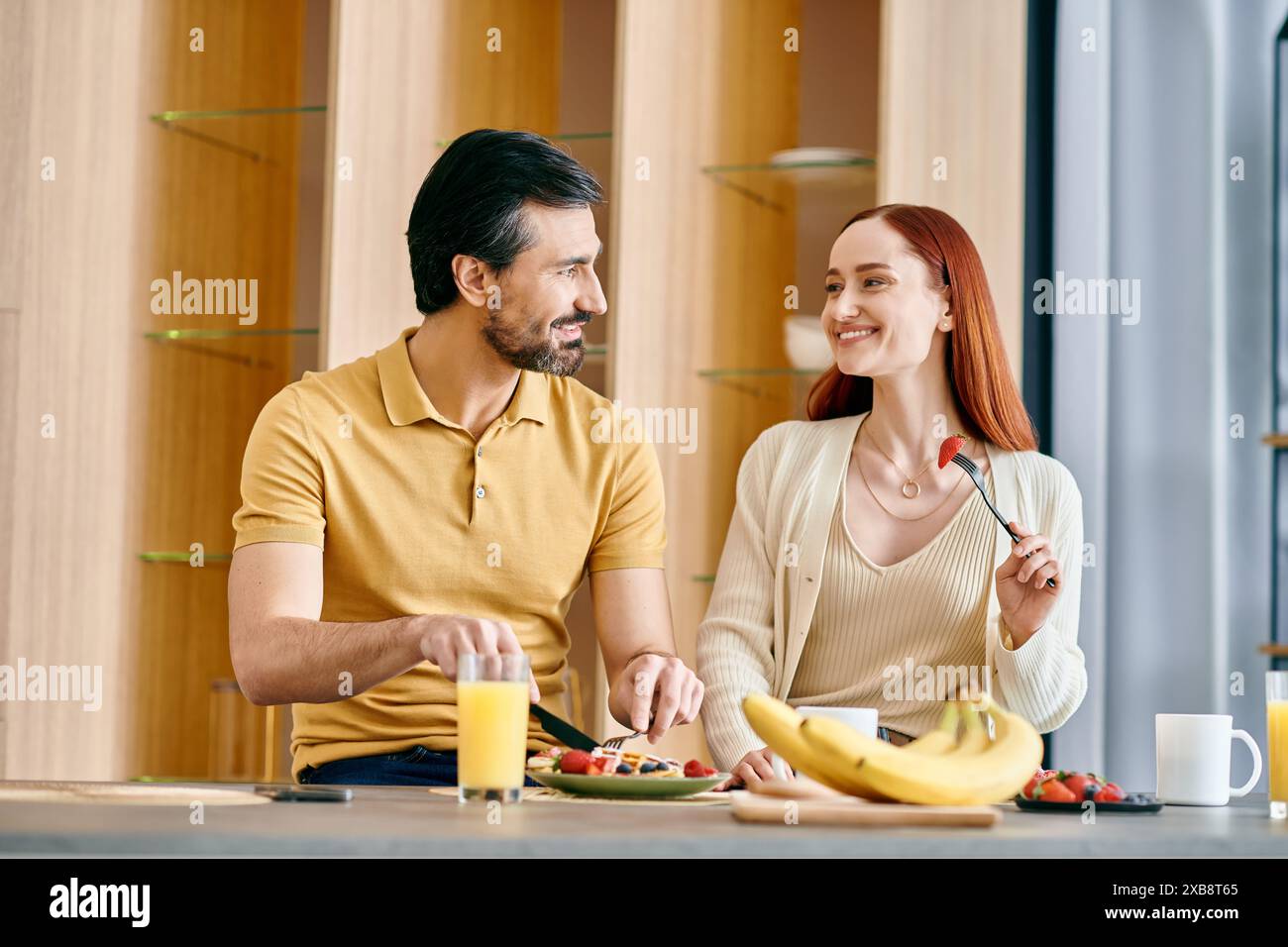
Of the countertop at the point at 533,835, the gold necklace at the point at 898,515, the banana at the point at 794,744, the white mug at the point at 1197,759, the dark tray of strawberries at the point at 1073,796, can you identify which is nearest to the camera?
the countertop at the point at 533,835

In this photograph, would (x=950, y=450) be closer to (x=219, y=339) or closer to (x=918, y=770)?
(x=918, y=770)

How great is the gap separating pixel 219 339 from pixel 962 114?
1.56 m

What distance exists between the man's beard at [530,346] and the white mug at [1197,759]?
3.16 ft

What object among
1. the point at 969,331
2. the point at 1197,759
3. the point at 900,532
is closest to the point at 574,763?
the point at 1197,759

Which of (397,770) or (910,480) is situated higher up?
(910,480)

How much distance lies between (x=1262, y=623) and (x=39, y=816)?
238cm

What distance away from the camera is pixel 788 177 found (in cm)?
274

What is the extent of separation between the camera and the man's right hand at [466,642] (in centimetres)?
132

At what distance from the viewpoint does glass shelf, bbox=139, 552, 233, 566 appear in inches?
113

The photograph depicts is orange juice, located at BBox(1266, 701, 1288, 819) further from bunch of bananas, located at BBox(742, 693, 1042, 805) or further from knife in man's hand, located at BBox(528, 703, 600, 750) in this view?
knife in man's hand, located at BBox(528, 703, 600, 750)

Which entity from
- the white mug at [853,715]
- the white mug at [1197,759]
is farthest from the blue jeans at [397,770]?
the white mug at [1197,759]

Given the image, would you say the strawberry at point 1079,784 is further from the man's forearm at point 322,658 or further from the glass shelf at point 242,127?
the glass shelf at point 242,127

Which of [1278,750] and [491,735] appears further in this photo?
[1278,750]
